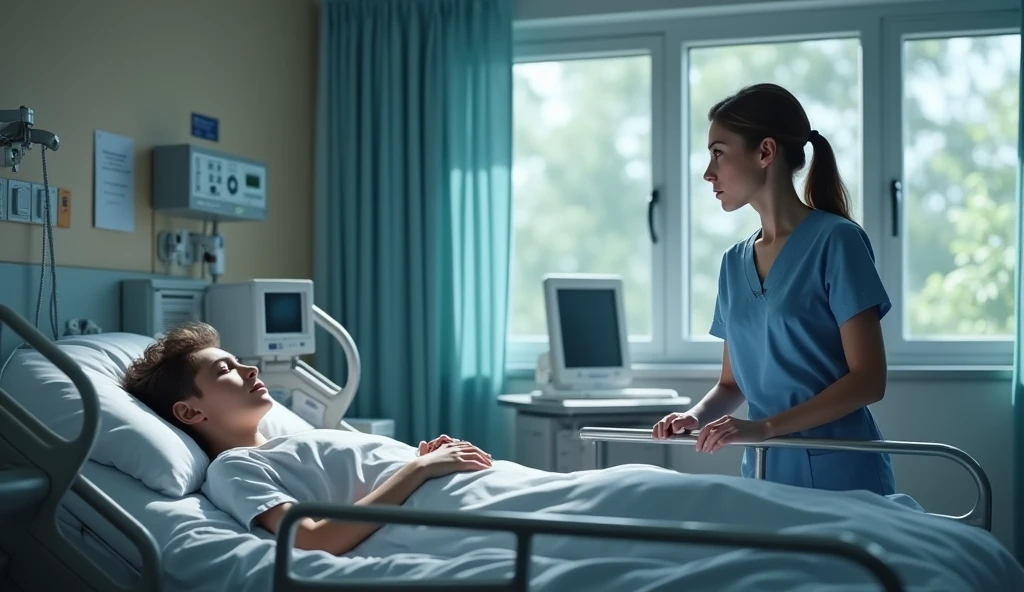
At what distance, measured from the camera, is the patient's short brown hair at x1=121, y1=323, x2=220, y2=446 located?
2.21 meters

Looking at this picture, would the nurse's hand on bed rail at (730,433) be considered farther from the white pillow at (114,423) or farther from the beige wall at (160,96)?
the beige wall at (160,96)

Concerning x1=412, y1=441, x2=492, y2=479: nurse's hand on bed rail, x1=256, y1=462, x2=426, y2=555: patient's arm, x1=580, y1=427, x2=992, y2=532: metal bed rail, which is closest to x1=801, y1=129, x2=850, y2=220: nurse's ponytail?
x1=580, y1=427, x2=992, y2=532: metal bed rail

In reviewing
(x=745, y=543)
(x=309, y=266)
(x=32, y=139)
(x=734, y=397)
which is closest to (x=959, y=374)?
(x=734, y=397)

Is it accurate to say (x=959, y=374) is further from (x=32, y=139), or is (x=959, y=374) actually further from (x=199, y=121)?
(x=32, y=139)

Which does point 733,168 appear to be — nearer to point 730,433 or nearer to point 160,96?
point 730,433

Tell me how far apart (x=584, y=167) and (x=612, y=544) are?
2812 mm

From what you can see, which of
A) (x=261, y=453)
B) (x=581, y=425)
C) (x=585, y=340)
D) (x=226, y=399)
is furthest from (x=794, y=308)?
(x=585, y=340)

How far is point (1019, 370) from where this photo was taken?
3357mm

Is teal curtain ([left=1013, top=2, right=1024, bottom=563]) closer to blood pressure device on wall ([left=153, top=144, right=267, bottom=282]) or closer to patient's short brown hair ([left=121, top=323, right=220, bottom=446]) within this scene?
blood pressure device on wall ([left=153, top=144, right=267, bottom=282])

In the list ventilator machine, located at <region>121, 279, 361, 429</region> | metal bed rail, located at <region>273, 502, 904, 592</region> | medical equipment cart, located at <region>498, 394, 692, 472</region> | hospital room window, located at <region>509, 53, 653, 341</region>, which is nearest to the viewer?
metal bed rail, located at <region>273, 502, 904, 592</region>

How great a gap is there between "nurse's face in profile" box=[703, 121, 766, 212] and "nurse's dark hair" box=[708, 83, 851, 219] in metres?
0.02

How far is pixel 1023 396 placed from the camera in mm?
3334

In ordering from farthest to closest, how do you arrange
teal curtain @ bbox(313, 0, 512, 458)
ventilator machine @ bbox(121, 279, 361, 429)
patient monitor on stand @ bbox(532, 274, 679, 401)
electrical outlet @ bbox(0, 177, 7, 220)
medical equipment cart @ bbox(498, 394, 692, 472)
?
teal curtain @ bbox(313, 0, 512, 458) < patient monitor on stand @ bbox(532, 274, 679, 401) < medical equipment cart @ bbox(498, 394, 692, 472) < ventilator machine @ bbox(121, 279, 361, 429) < electrical outlet @ bbox(0, 177, 7, 220)

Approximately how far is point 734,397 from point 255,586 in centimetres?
109
